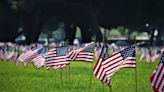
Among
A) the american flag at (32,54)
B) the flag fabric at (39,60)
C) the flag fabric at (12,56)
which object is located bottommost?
the flag fabric at (12,56)

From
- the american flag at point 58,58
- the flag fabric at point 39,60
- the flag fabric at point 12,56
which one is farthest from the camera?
the flag fabric at point 12,56

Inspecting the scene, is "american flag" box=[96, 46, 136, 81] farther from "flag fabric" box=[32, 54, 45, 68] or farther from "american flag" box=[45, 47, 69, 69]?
"flag fabric" box=[32, 54, 45, 68]

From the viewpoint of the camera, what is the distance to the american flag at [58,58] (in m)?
18.8

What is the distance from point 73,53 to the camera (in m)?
20.4

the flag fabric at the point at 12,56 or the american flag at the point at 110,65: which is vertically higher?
the american flag at the point at 110,65

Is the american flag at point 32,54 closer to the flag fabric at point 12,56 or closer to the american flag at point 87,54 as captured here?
the american flag at point 87,54

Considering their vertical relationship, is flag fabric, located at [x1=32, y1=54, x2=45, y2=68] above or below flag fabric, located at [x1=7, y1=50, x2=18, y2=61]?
above

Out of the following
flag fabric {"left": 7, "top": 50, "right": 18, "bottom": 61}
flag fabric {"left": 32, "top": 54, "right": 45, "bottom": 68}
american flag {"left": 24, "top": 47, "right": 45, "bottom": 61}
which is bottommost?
flag fabric {"left": 7, "top": 50, "right": 18, "bottom": 61}

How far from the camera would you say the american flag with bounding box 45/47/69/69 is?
61.8ft

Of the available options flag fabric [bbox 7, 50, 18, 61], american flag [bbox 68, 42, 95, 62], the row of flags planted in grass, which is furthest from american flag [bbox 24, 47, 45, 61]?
flag fabric [bbox 7, 50, 18, 61]

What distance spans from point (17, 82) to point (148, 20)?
63777 millimetres

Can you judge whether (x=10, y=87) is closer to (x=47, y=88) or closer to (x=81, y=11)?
(x=47, y=88)

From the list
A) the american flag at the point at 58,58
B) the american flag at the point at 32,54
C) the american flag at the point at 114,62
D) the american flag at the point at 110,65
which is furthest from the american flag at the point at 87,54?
the american flag at the point at 32,54

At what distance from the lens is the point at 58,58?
1912 cm
